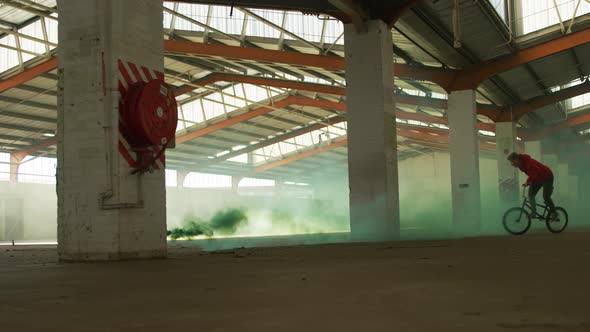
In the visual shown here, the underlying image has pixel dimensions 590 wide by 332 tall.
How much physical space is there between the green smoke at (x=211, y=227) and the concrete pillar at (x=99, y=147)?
1505 centimetres

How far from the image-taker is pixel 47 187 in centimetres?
3850

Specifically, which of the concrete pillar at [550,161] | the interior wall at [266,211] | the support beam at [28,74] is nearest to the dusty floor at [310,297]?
the interior wall at [266,211]

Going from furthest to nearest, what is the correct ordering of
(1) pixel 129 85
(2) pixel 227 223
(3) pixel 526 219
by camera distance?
(2) pixel 227 223, (3) pixel 526 219, (1) pixel 129 85

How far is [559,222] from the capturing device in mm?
16547

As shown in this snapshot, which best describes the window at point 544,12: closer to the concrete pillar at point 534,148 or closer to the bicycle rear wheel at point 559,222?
the bicycle rear wheel at point 559,222

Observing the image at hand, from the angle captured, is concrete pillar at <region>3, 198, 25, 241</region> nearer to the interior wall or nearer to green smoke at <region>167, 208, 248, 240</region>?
the interior wall

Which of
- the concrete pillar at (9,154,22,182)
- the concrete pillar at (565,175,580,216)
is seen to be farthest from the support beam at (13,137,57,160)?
the concrete pillar at (565,175,580,216)

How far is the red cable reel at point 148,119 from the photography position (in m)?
8.88

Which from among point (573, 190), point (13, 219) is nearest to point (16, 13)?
point (13, 219)

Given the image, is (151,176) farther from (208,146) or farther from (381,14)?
(208,146)

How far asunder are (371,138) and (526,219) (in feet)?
15.1

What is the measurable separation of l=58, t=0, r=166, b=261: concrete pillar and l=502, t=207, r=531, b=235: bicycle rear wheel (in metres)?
10.3

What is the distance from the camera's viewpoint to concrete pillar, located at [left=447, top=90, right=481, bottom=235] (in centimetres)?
2459

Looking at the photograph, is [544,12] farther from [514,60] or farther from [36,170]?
[36,170]
